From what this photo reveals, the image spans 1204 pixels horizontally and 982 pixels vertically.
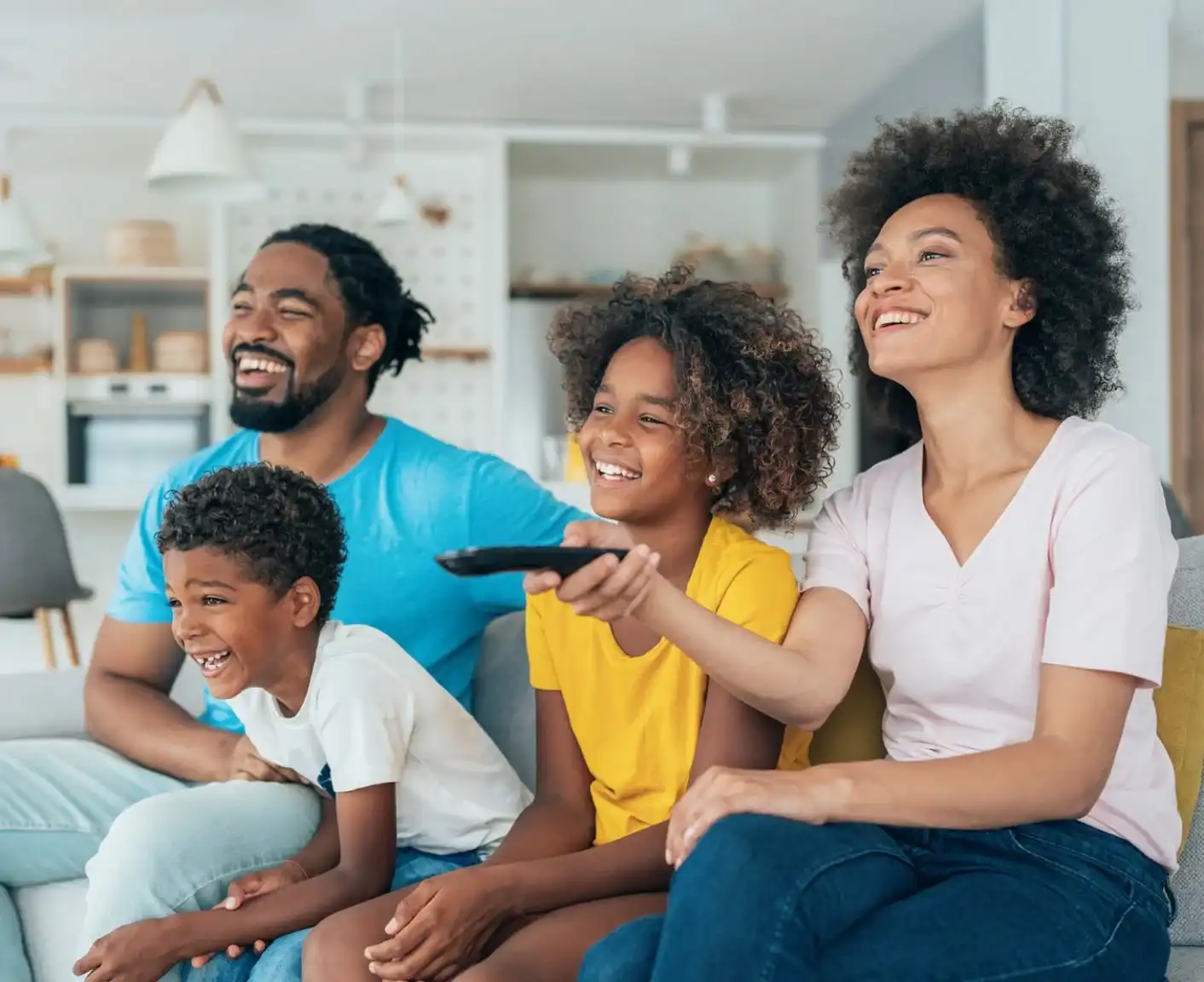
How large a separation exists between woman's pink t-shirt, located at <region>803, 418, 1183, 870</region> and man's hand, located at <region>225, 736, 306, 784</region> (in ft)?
2.29

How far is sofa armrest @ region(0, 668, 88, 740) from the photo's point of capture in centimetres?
206

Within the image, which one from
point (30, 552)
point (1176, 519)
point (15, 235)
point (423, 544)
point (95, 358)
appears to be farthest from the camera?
point (95, 358)

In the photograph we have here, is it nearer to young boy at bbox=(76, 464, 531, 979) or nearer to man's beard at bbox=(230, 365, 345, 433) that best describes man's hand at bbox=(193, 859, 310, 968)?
young boy at bbox=(76, 464, 531, 979)

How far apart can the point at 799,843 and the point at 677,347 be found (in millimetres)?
665

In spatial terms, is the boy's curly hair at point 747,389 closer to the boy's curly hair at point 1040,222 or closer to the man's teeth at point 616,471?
the man's teeth at point 616,471

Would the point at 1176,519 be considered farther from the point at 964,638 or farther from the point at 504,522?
the point at 504,522

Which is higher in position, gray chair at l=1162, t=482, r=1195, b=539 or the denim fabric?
gray chair at l=1162, t=482, r=1195, b=539

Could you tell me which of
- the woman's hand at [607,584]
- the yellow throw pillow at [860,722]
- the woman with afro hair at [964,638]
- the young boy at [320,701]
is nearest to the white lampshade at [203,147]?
the young boy at [320,701]

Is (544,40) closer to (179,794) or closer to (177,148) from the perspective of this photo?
(177,148)

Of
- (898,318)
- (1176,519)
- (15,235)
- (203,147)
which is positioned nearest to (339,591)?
(898,318)

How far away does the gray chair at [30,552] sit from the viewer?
4.25m

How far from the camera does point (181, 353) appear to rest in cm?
604

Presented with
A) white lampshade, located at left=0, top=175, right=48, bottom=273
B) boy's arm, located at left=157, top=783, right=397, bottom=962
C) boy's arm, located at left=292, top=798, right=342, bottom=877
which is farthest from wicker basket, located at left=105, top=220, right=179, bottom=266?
boy's arm, located at left=157, top=783, right=397, bottom=962

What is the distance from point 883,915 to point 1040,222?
0.79m
